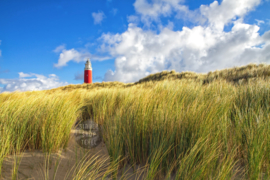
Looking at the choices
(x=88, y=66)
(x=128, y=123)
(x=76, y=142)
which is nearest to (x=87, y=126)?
(x=76, y=142)

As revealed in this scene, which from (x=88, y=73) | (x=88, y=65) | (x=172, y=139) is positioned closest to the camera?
(x=172, y=139)

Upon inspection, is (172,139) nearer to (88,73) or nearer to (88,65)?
(88,73)

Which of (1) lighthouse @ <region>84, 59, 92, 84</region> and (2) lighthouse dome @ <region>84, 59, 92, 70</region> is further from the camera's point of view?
(2) lighthouse dome @ <region>84, 59, 92, 70</region>

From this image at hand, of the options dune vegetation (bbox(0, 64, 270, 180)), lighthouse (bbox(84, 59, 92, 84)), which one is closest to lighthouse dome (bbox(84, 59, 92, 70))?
lighthouse (bbox(84, 59, 92, 84))

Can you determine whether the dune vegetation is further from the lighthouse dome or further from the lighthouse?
→ the lighthouse dome

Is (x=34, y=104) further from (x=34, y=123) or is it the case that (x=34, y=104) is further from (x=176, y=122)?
(x=176, y=122)

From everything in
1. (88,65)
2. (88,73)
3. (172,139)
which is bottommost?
(172,139)

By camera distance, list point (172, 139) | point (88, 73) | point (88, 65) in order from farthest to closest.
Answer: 1. point (88, 65)
2. point (88, 73)
3. point (172, 139)

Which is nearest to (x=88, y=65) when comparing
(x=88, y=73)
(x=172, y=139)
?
(x=88, y=73)

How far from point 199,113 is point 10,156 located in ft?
7.22

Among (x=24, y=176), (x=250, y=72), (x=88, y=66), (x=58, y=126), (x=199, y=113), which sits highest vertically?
(x=88, y=66)

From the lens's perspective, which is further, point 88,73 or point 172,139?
point 88,73

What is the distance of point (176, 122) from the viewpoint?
1.66 meters

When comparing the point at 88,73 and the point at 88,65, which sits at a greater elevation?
the point at 88,65
